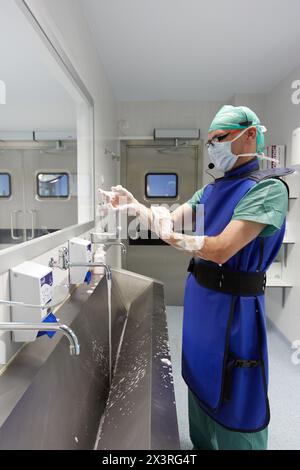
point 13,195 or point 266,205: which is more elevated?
point 13,195

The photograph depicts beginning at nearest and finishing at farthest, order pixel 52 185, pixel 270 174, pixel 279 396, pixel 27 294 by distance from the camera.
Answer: pixel 27 294 → pixel 270 174 → pixel 279 396 → pixel 52 185

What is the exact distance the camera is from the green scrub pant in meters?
1.17

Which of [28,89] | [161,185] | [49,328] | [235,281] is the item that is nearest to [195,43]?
[28,89]

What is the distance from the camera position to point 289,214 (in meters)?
2.77

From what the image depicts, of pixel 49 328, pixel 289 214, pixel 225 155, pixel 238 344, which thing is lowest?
pixel 238 344

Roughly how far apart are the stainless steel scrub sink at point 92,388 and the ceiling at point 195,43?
1.76 m

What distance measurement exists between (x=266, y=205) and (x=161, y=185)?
2.75 m

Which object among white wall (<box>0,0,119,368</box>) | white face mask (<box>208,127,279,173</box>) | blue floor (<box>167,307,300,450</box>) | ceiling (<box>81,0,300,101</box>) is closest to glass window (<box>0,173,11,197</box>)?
white wall (<box>0,0,119,368</box>)

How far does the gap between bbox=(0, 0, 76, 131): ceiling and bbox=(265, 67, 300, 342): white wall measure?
2028 mm

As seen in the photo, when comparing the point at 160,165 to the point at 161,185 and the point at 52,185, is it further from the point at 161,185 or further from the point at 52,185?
the point at 52,185

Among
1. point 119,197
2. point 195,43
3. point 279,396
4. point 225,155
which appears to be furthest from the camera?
point 195,43

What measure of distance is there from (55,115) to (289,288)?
2.64 metres

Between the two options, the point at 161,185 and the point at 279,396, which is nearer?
the point at 279,396

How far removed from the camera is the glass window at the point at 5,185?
1.96 metres
